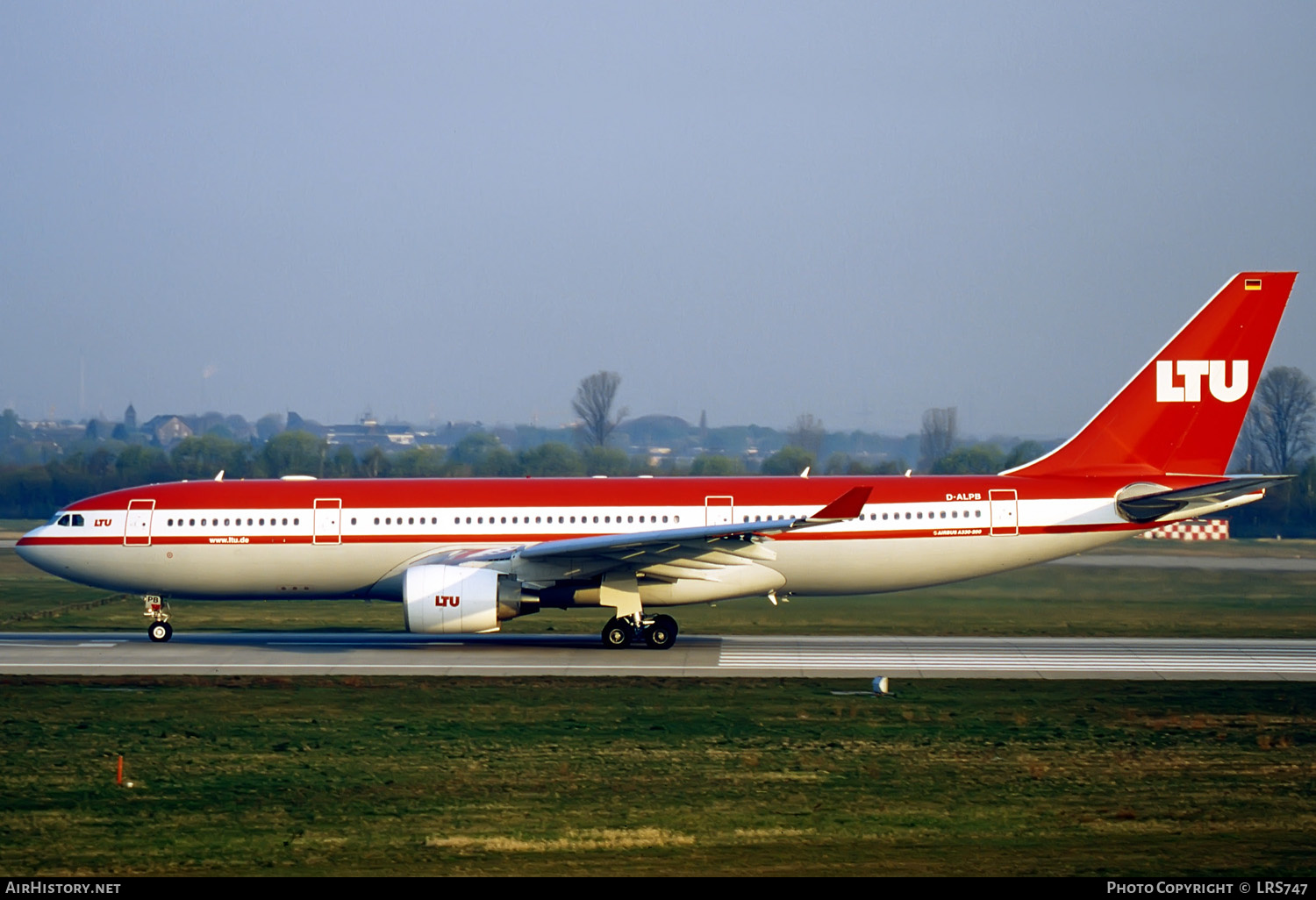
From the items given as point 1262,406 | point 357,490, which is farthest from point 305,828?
point 1262,406

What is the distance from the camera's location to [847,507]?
71.2ft

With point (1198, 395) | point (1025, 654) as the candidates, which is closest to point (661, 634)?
point (1025, 654)

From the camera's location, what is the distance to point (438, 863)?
1057cm

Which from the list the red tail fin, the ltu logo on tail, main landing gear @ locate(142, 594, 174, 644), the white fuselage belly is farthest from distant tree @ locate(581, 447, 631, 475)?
the ltu logo on tail

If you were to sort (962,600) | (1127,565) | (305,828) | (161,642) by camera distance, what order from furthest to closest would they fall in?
(1127,565)
(962,600)
(161,642)
(305,828)

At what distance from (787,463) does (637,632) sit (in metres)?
29.0

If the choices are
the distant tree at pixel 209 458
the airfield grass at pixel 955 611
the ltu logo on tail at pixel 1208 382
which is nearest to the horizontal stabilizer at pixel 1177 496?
the ltu logo on tail at pixel 1208 382

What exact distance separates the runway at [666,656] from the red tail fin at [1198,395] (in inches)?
138

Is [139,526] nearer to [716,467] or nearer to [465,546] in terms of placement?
[465,546]

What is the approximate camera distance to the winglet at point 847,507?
70.8ft

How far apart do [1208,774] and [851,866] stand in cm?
549

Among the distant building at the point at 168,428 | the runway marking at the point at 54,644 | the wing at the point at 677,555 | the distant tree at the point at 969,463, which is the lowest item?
the runway marking at the point at 54,644

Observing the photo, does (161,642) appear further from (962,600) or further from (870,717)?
(962,600)

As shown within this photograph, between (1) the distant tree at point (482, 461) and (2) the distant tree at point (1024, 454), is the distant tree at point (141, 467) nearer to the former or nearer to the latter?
(1) the distant tree at point (482, 461)
